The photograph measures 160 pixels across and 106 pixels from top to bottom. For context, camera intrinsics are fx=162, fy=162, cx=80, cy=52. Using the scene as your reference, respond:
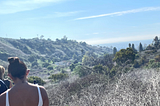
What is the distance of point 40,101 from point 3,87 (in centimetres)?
87

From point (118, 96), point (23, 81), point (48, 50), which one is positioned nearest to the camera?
point (23, 81)

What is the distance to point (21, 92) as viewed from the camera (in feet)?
6.90

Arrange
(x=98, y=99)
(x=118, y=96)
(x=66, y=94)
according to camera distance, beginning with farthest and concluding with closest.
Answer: (x=66, y=94)
(x=98, y=99)
(x=118, y=96)

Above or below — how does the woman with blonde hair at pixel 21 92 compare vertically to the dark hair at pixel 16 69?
below

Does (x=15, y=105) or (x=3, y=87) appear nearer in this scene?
(x=15, y=105)

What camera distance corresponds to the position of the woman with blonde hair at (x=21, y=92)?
2070 mm

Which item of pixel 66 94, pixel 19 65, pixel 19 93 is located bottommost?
pixel 66 94

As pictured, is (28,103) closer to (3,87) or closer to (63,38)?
(3,87)

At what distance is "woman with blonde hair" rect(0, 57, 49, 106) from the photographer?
207cm

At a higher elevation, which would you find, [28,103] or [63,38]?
[63,38]

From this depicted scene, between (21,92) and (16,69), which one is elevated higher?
(16,69)

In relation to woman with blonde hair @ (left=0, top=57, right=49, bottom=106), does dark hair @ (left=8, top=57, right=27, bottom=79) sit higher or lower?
higher

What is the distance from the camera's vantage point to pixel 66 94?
7375 mm

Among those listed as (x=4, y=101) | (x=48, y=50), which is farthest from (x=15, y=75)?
(x=48, y=50)
